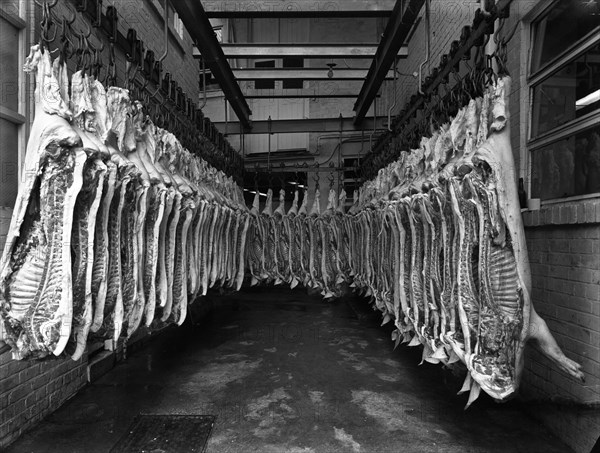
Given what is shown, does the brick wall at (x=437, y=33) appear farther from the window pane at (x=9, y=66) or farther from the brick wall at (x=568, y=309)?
the window pane at (x=9, y=66)

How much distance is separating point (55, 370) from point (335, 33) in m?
8.72

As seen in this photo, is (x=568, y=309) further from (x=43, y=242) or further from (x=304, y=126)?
(x=304, y=126)

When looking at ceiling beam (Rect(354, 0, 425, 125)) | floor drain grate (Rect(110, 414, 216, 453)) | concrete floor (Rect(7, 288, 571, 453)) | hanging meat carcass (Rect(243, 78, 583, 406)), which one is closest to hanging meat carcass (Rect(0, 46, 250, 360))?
floor drain grate (Rect(110, 414, 216, 453))

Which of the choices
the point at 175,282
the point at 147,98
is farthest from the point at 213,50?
the point at 175,282

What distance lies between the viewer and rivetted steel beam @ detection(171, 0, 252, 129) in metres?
3.18

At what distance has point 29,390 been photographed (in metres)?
3.17

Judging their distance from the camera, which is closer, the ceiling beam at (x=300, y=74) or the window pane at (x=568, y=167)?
the window pane at (x=568, y=167)

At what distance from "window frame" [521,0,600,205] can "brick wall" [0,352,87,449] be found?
3.94m

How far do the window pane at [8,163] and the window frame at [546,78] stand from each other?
3.93 m

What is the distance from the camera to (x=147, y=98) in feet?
9.46

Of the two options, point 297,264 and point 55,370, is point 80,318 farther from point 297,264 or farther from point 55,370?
point 297,264

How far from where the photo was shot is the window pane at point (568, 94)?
2654 millimetres

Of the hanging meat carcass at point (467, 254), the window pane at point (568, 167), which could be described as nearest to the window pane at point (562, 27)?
the window pane at point (568, 167)

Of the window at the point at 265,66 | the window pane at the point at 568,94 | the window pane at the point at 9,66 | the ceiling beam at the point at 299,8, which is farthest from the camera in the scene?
the window at the point at 265,66
